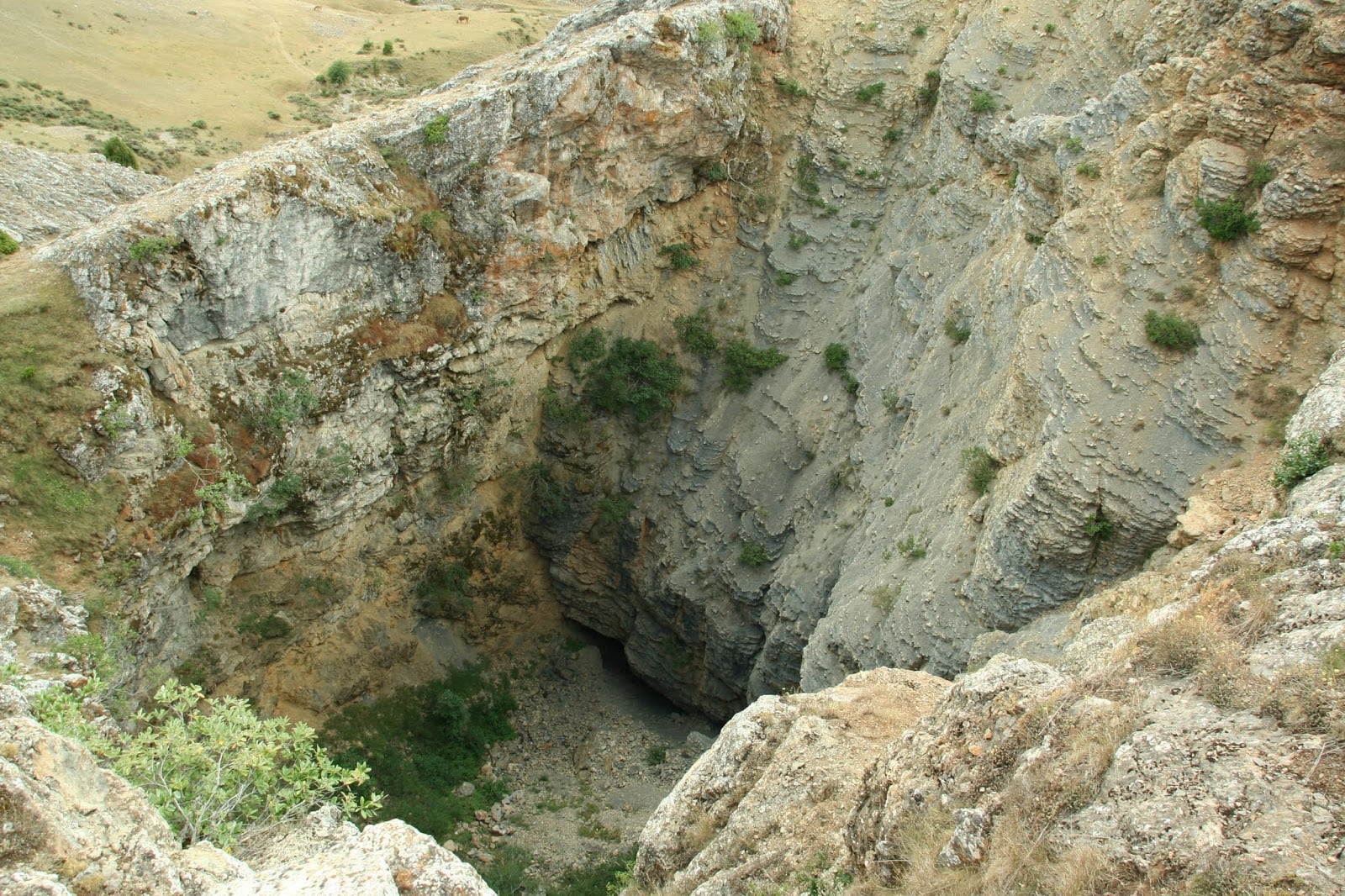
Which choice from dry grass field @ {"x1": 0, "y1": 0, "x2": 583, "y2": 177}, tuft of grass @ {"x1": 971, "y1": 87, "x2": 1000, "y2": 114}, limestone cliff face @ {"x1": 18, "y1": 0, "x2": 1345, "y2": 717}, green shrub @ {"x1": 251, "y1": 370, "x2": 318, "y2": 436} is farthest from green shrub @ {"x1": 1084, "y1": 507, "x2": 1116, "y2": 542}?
dry grass field @ {"x1": 0, "y1": 0, "x2": 583, "y2": 177}

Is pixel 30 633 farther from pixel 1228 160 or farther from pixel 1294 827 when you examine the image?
pixel 1228 160

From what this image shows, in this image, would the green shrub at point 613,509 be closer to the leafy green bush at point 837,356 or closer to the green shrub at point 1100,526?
the leafy green bush at point 837,356

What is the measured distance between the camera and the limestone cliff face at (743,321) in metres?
15.0

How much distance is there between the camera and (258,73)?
114 ft

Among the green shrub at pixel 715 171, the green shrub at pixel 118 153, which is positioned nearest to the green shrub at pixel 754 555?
the green shrub at pixel 715 171

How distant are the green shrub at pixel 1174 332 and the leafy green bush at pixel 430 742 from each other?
65.9ft

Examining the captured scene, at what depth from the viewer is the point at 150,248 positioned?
722 inches

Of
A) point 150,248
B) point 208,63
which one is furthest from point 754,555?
point 208,63

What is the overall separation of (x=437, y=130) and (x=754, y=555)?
14.5 meters

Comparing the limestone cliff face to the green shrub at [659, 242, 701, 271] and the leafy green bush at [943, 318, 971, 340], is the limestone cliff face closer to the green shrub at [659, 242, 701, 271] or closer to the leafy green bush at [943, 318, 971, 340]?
the leafy green bush at [943, 318, 971, 340]

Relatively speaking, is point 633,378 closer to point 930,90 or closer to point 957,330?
point 957,330

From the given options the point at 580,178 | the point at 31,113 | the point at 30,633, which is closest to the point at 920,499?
the point at 580,178

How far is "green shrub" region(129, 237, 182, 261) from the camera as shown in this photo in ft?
59.9

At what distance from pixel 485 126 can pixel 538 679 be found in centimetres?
1789
